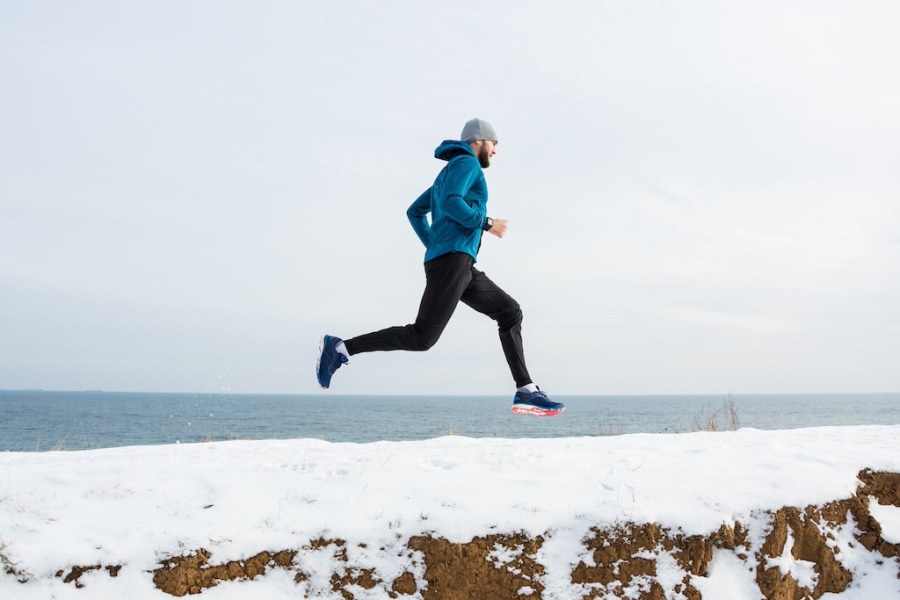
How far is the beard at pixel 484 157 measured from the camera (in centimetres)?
488

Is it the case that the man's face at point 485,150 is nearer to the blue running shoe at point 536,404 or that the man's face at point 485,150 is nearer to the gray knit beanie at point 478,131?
the gray knit beanie at point 478,131

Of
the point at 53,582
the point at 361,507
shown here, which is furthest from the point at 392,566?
the point at 53,582

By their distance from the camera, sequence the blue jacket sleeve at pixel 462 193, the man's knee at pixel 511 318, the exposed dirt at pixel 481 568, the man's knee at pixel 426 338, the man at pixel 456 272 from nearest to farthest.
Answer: the exposed dirt at pixel 481 568
the blue jacket sleeve at pixel 462 193
the man at pixel 456 272
the man's knee at pixel 426 338
the man's knee at pixel 511 318

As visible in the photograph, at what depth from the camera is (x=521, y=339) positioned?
5.28m

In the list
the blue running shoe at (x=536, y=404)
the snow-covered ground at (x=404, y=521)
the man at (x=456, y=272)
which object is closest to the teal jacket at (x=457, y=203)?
the man at (x=456, y=272)

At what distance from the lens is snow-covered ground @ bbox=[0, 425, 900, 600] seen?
3.34 m

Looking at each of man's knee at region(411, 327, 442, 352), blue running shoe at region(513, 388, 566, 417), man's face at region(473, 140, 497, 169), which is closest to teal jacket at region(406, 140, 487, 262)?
man's face at region(473, 140, 497, 169)

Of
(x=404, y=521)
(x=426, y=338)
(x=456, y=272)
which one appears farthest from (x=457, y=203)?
(x=404, y=521)

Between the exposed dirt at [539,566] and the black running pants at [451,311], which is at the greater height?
the black running pants at [451,311]

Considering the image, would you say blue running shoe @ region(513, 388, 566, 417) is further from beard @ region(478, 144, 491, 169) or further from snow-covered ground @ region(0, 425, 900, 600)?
beard @ region(478, 144, 491, 169)

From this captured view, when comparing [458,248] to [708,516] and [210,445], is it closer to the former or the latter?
[708,516]

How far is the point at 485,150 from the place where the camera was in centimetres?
489

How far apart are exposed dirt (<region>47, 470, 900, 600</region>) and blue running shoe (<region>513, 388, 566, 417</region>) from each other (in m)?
1.46

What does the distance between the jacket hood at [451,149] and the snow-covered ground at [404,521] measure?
228 cm
